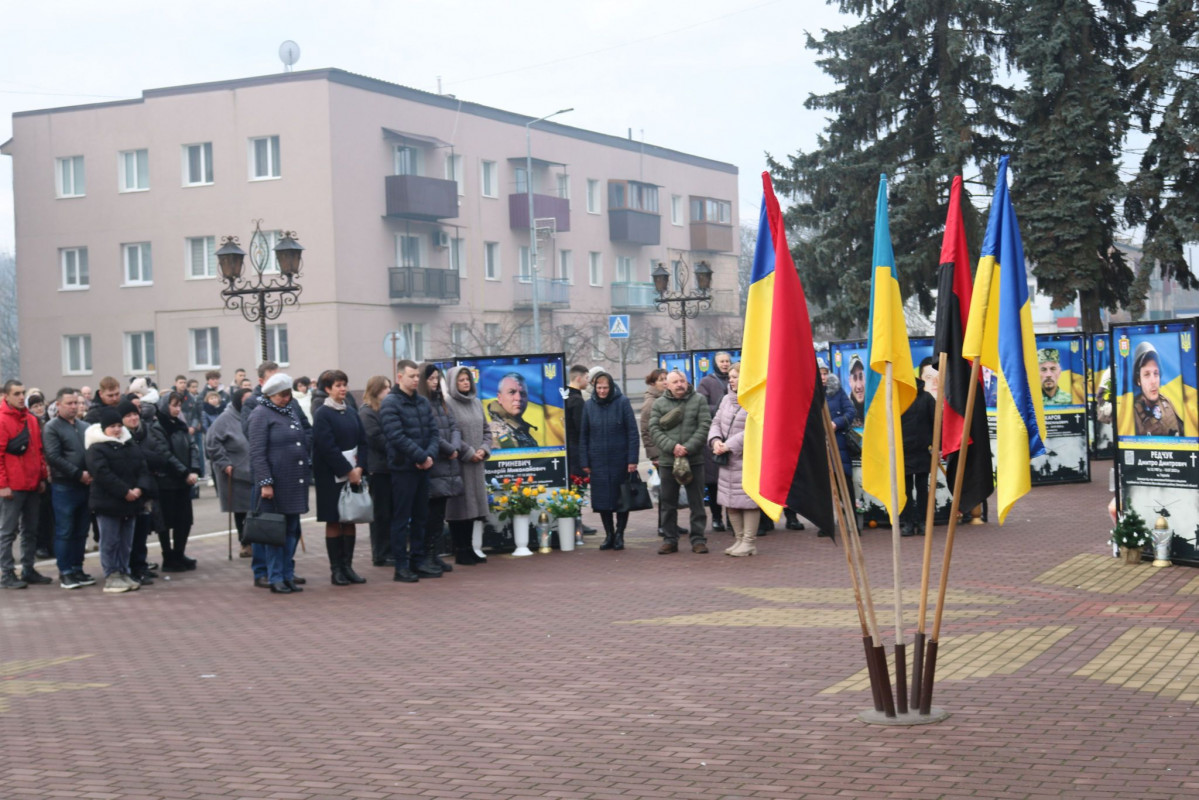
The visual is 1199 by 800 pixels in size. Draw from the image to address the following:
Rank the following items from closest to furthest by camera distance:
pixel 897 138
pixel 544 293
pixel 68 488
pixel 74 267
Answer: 1. pixel 68 488
2. pixel 897 138
3. pixel 74 267
4. pixel 544 293

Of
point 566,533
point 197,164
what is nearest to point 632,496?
point 566,533

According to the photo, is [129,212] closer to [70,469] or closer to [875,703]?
[70,469]

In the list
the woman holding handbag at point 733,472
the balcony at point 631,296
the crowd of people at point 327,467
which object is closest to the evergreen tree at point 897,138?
the crowd of people at point 327,467

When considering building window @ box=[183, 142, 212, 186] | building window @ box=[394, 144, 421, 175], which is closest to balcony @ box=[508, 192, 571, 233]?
building window @ box=[394, 144, 421, 175]

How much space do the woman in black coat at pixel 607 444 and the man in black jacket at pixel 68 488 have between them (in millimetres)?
5051

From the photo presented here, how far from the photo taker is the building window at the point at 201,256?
48.0 m

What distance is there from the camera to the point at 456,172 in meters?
52.9

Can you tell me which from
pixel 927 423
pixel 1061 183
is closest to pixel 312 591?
pixel 927 423

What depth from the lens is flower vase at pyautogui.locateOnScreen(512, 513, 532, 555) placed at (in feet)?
51.5

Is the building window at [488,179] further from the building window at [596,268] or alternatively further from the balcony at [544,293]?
the building window at [596,268]

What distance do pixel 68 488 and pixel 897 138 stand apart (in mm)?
22222

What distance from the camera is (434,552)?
14289mm

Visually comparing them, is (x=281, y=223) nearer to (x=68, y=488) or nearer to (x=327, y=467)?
(x=68, y=488)

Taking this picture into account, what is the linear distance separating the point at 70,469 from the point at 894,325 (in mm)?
9022
